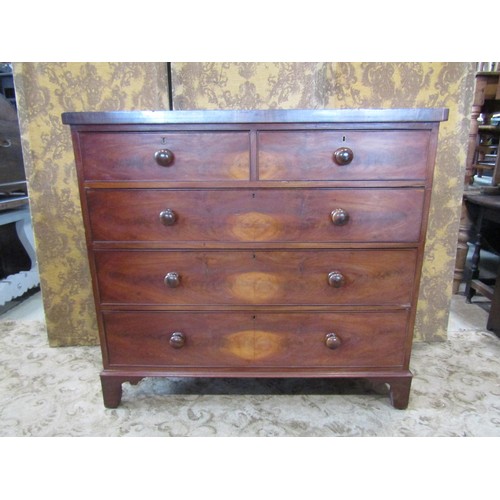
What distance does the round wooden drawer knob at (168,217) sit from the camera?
1.21 m

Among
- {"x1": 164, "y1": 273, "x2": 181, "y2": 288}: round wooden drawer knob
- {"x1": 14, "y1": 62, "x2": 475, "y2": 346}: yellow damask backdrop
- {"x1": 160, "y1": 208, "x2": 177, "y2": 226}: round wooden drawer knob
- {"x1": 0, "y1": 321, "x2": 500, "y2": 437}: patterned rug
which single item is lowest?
{"x1": 0, "y1": 321, "x2": 500, "y2": 437}: patterned rug

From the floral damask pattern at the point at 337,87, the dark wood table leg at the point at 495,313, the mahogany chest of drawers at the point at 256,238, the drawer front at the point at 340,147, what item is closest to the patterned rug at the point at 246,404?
the mahogany chest of drawers at the point at 256,238

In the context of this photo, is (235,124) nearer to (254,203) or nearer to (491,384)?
(254,203)

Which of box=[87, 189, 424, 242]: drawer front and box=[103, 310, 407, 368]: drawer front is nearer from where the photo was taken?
box=[87, 189, 424, 242]: drawer front

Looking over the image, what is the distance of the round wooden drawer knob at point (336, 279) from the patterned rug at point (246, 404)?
1.87 feet

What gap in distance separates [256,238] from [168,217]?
1.04ft

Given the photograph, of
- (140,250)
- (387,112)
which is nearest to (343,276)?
(387,112)

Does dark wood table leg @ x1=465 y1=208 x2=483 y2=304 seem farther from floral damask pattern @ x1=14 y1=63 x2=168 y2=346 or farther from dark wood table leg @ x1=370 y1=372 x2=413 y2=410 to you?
floral damask pattern @ x1=14 y1=63 x2=168 y2=346

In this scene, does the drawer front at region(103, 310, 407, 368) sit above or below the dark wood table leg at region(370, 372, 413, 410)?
above

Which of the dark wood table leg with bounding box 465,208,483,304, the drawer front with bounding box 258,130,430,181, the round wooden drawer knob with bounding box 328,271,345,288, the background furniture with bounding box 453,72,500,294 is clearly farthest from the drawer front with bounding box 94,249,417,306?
the dark wood table leg with bounding box 465,208,483,304

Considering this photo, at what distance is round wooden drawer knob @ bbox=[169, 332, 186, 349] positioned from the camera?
1.34 metres

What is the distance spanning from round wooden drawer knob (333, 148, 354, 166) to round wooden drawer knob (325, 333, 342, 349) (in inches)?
25.3

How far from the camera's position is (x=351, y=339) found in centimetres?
135
